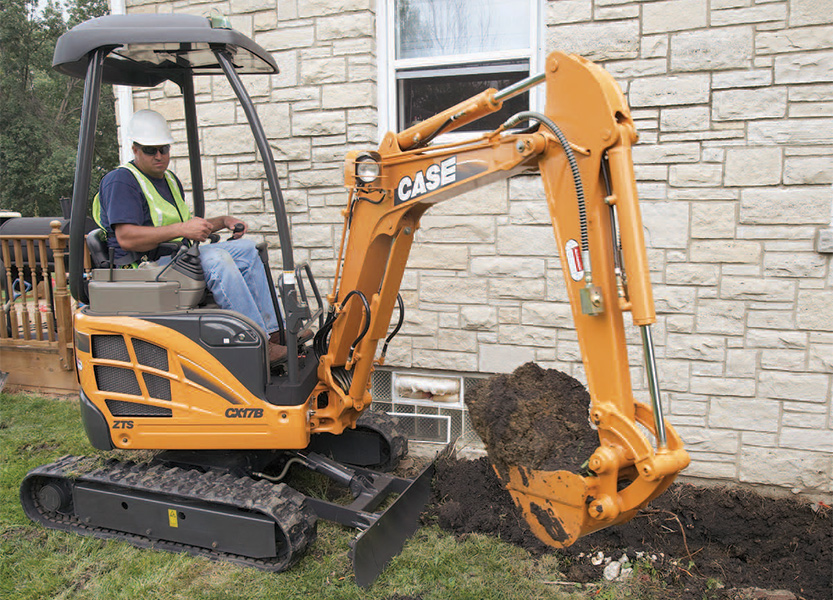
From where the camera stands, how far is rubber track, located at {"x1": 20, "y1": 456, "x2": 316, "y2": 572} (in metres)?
3.46

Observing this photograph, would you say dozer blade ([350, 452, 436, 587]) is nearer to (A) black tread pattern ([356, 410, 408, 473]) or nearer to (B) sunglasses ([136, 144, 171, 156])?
(A) black tread pattern ([356, 410, 408, 473])

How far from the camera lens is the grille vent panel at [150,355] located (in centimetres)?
365

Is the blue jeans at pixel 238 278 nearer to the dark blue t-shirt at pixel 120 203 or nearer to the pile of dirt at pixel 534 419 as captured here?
the dark blue t-shirt at pixel 120 203

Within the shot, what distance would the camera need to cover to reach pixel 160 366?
145 inches

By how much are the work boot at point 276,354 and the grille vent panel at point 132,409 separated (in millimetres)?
697

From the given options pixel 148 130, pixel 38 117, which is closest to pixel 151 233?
pixel 148 130

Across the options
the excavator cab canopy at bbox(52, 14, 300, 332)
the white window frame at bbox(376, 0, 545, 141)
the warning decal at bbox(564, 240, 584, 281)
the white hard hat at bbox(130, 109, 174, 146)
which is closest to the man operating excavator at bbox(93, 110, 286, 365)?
the white hard hat at bbox(130, 109, 174, 146)

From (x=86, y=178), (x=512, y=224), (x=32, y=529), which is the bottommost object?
(x=32, y=529)

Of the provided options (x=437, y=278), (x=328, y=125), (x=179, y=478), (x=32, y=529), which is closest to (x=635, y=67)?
(x=437, y=278)

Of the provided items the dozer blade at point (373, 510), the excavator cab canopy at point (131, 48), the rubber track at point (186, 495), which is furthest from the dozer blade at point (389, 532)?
the excavator cab canopy at point (131, 48)

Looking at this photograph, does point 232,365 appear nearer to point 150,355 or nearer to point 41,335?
point 150,355

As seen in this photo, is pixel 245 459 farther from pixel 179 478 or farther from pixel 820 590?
pixel 820 590

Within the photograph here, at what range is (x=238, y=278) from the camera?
12.3 ft

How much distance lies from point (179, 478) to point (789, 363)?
13.4 ft
